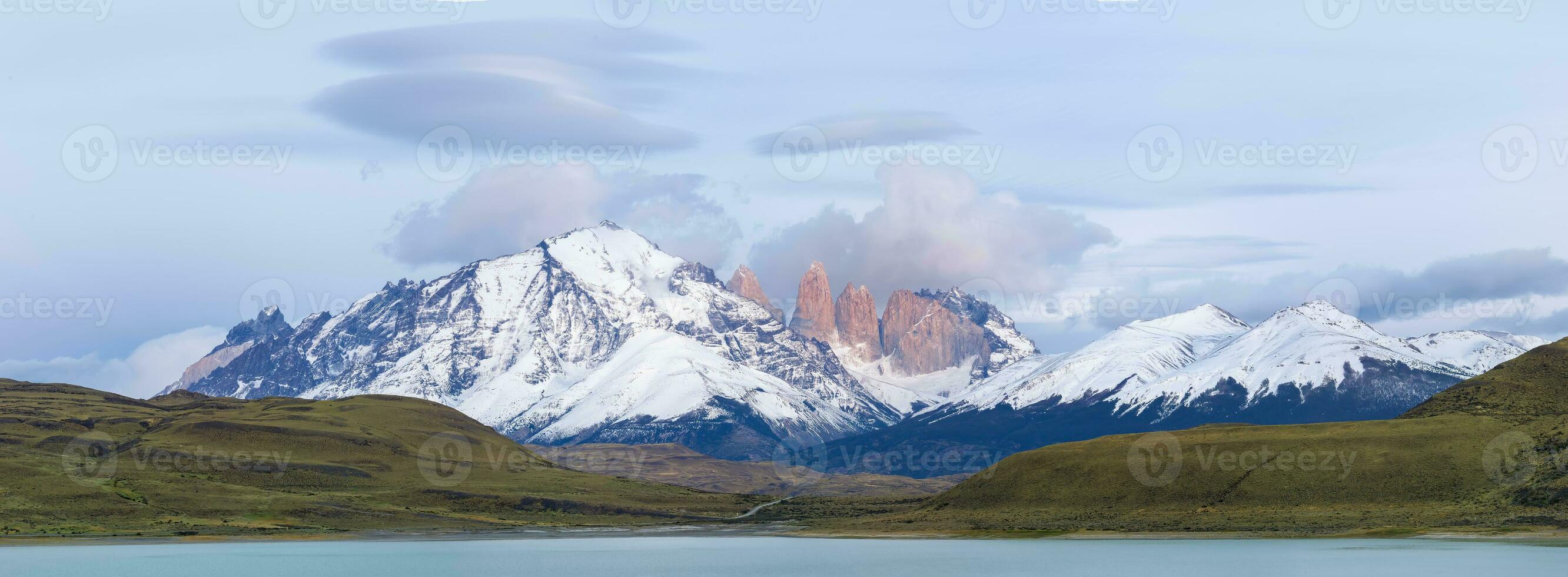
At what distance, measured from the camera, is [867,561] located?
16862 cm

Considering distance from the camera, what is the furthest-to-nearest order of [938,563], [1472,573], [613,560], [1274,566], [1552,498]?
[1552,498] → [613,560] → [938,563] → [1274,566] → [1472,573]

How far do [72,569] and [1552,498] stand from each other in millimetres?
192627

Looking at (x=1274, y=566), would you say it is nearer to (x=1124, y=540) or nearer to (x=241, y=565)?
(x=1124, y=540)

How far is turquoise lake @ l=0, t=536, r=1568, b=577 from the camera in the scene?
140 m

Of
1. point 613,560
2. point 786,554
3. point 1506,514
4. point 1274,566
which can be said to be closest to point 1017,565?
point 1274,566

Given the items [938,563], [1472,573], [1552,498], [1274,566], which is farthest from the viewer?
[1552,498]

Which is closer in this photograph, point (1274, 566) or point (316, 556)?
point (1274, 566)

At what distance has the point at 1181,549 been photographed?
171625mm

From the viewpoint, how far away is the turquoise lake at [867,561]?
140 metres

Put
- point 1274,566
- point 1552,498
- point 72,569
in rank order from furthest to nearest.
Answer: point 1552,498 → point 72,569 → point 1274,566

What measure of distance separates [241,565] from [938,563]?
8402cm

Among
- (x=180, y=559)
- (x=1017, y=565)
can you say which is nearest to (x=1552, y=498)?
(x=1017, y=565)

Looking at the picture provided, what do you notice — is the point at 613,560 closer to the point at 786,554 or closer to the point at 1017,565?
the point at 786,554

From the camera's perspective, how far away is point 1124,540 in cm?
19675
